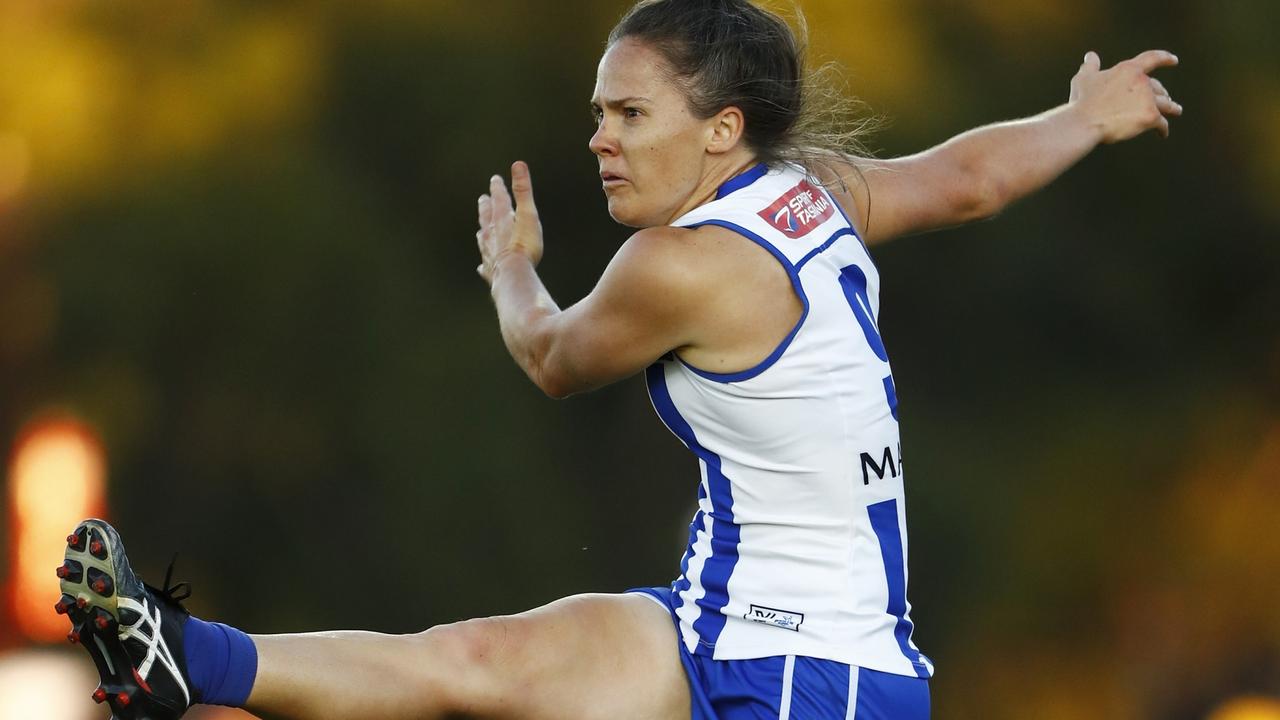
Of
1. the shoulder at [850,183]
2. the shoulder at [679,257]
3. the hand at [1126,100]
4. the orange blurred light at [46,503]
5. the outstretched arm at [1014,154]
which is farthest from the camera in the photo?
the orange blurred light at [46,503]

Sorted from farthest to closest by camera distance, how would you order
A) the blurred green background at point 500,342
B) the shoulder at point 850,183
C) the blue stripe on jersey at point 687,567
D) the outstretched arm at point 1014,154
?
the blurred green background at point 500,342
the outstretched arm at point 1014,154
the shoulder at point 850,183
the blue stripe on jersey at point 687,567

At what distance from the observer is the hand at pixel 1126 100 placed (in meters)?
3.08

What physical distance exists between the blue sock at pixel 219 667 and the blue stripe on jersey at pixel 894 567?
39.4 inches

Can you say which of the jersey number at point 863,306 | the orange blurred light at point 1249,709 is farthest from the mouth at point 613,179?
the orange blurred light at point 1249,709

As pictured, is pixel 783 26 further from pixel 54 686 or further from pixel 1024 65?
pixel 54 686

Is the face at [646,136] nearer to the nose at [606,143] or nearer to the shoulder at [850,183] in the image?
the nose at [606,143]

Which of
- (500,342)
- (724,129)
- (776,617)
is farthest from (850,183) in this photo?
(500,342)

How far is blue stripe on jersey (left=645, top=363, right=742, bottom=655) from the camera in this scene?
98.9 inches

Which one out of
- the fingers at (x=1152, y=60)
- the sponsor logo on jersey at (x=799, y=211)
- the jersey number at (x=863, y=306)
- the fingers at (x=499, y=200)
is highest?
the fingers at (x=1152, y=60)

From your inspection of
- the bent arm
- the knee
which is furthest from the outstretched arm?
the knee

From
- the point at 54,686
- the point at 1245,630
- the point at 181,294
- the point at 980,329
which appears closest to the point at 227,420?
the point at 181,294

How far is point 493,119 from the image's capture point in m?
5.41

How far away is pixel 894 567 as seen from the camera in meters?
2.53

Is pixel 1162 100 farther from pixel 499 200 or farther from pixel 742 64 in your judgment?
pixel 499 200
